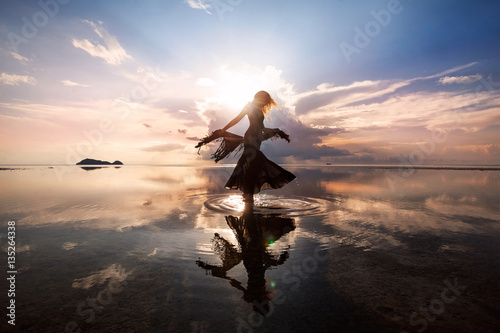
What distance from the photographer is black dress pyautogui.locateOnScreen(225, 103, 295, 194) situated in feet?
28.6

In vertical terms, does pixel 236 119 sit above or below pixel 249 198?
above

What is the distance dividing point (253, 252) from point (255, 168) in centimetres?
497

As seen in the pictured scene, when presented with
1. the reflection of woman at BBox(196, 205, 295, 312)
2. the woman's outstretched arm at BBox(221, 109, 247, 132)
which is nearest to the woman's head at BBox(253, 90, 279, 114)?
the woman's outstretched arm at BBox(221, 109, 247, 132)

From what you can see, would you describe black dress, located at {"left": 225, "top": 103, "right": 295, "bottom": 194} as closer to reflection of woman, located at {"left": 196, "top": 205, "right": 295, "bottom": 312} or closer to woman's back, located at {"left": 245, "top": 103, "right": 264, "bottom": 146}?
woman's back, located at {"left": 245, "top": 103, "right": 264, "bottom": 146}

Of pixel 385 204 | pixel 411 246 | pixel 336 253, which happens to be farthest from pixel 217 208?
pixel 385 204

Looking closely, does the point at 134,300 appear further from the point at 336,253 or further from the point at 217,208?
the point at 217,208

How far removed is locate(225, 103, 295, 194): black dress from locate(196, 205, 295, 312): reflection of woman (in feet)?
7.54

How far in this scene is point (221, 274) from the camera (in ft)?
10.7

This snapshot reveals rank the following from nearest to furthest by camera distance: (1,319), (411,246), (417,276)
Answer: (1,319) → (417,276) → (411,246)

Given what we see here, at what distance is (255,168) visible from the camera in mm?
8867

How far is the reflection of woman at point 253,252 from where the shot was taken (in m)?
2.92

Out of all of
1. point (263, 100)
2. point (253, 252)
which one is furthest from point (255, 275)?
point (263, 100)

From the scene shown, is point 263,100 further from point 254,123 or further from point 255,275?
point 255,275

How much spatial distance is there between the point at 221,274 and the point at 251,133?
19.8 feet
